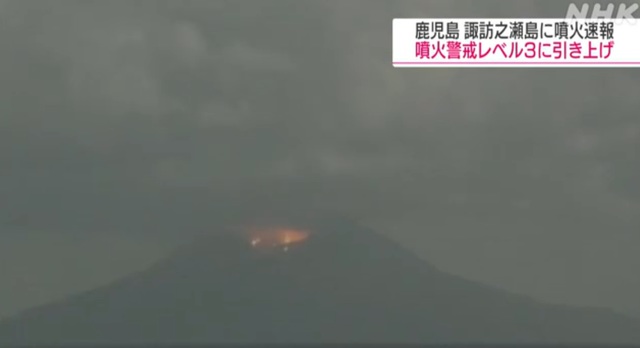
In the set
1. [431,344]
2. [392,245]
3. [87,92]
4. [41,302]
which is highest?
[87,92]

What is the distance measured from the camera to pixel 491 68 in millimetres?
1651

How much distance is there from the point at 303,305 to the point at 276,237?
0.21 metres

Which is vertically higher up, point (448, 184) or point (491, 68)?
point (491, 68)

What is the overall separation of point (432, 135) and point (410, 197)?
183 mm

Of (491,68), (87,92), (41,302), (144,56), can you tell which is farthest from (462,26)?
(41,302)

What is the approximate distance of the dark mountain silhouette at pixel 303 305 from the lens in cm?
165

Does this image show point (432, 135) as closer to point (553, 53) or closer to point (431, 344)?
point (553, 53)

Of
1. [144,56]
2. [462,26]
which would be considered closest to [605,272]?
[462,26]
